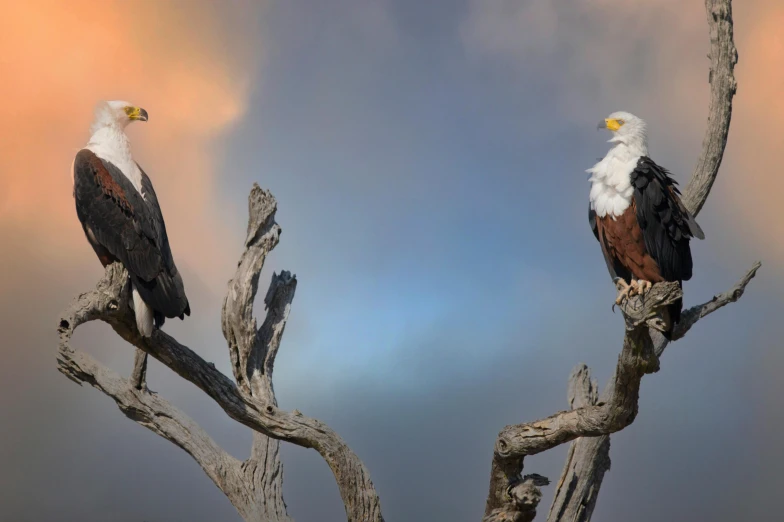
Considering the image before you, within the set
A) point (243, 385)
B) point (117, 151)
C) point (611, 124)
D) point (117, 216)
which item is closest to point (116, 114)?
point (117, 151)

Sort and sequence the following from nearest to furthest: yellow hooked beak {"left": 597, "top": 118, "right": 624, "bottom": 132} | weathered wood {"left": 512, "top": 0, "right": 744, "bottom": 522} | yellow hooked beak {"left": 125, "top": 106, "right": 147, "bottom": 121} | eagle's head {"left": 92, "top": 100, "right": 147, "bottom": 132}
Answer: yellow hooked beak {"left": 597, "top": 118, "right": 624, "bottom": 132} → weathered wood {"left": 512, "top": 0, "right": 744, "bottom": 522} → eagle's head {"left": 92, "top": 100, "right": 147, "bottom": 132} → yellow hooked beak {"left": 125, "top": 106, "right": 147, "bottom": 121}

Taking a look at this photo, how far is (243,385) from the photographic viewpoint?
5.79 metres

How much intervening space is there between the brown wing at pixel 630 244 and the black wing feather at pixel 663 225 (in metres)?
0.03

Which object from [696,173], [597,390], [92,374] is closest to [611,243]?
[696,173]

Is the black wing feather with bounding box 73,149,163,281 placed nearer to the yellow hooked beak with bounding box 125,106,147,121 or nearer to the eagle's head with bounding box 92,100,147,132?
the eagle's head with bounding box 92,100,147,132

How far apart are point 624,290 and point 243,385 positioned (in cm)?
295

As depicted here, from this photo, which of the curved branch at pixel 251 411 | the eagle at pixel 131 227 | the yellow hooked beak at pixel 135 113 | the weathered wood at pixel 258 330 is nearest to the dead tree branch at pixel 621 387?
the curved branch at pixel 251 411

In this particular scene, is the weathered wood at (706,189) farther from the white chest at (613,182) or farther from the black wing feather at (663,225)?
Answer: the white chest at (613,182)

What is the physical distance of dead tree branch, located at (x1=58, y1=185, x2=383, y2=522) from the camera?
4574 millimetres

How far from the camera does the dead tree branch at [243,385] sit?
15.0 feet

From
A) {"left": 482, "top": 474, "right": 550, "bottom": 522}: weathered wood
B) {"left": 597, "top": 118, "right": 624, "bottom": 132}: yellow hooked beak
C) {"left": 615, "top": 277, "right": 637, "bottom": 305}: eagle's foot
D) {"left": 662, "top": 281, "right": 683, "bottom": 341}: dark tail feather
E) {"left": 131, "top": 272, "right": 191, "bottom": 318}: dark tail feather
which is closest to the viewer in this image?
{"left": 482, "top": 474, "right": 550, "bottom": 522}: weathered wood

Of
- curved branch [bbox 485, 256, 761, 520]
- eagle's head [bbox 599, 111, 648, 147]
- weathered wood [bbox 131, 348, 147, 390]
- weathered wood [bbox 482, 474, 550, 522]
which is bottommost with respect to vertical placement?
weathered wood [bbox 482, 474, 550, 522]

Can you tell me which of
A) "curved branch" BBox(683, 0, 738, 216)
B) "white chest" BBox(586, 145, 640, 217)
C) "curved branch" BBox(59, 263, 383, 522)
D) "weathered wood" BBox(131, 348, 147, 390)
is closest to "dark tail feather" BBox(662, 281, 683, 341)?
"white chest" BBox(586, 145, 640, 217)

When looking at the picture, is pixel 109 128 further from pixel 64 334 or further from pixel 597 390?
pixel 597 390
